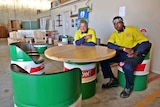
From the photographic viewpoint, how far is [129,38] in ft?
8.00

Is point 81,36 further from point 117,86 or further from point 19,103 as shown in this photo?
point 19,103

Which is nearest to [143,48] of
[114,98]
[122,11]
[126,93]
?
[126,93]

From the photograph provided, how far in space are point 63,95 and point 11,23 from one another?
1304cm

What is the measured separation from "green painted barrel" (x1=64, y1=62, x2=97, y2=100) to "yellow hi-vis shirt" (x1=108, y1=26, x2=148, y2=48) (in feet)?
2.54

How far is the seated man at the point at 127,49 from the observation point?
7.24ft

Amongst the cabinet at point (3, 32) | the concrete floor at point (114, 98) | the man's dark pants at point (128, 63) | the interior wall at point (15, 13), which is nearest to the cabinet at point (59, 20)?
the interior wall at point (15, 13)

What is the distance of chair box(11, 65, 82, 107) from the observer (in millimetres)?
1037

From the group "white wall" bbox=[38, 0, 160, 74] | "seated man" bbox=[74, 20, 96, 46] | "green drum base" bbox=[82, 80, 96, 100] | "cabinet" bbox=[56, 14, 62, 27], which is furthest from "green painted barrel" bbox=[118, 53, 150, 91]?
"cabinet" bbox=[56, 14, 62, 27]

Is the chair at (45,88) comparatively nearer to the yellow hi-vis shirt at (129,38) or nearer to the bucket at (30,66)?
the bucket at (30,66)

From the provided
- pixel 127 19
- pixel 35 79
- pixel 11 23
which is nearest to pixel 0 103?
pixel 35 79

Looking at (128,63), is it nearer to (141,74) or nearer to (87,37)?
(141,74)

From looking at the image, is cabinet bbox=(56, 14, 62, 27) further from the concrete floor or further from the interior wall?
the concrete floor

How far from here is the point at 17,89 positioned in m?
1.14

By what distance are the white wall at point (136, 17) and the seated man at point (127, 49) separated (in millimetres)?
1264
